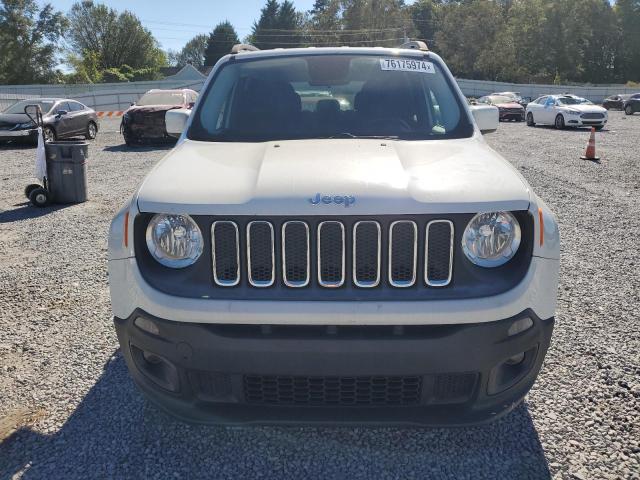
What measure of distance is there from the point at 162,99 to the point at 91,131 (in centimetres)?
369

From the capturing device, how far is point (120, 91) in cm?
3688

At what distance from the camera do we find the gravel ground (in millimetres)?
2547

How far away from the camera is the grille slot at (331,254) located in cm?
229

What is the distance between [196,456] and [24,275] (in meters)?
3.45

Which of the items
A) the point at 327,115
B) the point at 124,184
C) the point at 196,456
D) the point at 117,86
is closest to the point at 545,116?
the point at 124,184

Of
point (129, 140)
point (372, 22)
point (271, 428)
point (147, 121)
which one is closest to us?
point (271, 428)

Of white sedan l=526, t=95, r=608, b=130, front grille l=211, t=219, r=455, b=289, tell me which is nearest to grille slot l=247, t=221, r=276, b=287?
front grille l=211, t=219, r=455, b=289

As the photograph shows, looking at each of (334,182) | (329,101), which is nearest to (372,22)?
(329,101)

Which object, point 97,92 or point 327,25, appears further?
point 327,25

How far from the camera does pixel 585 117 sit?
72.6ft

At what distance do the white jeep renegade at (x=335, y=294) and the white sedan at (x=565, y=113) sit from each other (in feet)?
73.1

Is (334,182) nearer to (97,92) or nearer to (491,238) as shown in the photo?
(491,238)

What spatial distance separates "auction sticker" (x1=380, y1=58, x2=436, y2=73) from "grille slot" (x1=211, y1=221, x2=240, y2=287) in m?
1.99

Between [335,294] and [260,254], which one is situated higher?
[260,254]
